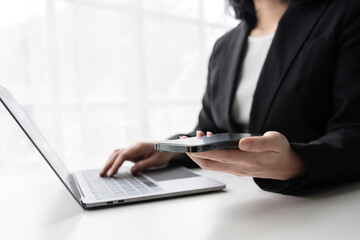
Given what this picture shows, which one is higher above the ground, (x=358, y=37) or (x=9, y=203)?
(x=358, y=37)

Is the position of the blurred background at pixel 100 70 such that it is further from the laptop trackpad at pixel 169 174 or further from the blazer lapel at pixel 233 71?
the laptop trackpad at pixel 169 174

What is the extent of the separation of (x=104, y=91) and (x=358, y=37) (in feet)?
5.32

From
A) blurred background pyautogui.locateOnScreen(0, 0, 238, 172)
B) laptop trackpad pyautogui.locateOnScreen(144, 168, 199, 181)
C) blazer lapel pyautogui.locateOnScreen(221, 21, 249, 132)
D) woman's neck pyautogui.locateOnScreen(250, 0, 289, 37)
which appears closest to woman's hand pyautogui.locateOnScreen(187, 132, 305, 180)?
laptop trackpad pyautogui.locateOnScreen(144, 168, 199, 181)

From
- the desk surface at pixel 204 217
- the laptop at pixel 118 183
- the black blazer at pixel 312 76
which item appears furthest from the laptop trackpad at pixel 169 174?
the black blazer at pixel 312 76

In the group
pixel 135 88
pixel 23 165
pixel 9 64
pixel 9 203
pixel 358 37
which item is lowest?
pixel 23 165

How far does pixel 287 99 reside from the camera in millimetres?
874

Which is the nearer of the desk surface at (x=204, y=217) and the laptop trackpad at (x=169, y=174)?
the desk surface at (x=204, y=217)

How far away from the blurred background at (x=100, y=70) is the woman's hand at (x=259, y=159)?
976mm

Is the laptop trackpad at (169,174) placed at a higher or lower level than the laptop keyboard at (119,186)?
lower

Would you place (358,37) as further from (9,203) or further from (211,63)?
(9,203)

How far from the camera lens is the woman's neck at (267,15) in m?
1.11

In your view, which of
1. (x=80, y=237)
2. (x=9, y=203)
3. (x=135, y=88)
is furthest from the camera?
(x=135, y=88)

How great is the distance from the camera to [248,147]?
1.59 feet

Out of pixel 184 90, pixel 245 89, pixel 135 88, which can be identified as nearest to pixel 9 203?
pixel 245 89
